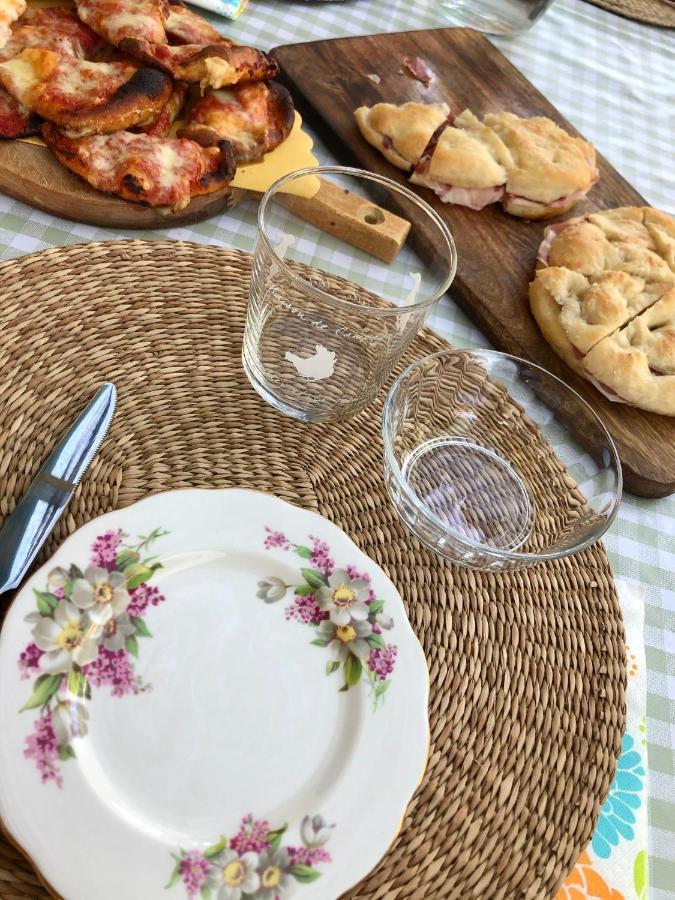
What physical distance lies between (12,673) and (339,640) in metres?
0.22

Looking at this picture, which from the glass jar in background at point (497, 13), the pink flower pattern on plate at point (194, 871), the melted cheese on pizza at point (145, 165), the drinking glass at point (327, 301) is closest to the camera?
the pink flower pattern on plate at point (194, 871)

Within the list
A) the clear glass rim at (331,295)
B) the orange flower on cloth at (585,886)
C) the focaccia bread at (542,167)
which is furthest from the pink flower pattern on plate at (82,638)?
the focaccia bread at (542,167)

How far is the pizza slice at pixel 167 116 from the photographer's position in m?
0.92

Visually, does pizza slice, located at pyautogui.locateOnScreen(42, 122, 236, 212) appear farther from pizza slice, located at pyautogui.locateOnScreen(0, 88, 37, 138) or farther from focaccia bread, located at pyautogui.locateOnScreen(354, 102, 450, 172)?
focaccia bread, located at pyautogui.locateOnScreen(354, 102, 450, 172)

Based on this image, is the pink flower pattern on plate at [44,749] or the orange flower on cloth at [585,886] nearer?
the pink flower pattern on plate at [44,749]

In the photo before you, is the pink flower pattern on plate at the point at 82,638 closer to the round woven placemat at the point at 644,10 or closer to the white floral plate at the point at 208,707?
the white floral plate at the point at 208,707

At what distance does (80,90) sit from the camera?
0.87 m

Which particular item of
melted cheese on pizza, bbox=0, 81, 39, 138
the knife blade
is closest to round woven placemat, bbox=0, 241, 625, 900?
the knife blade

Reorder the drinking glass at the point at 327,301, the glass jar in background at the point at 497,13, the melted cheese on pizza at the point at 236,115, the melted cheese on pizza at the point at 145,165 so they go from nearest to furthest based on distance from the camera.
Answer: the drinking glass at the point at 327,301 < the melted cheese on pizza at the point at 145,165 < the melted cheese on pizza at the point at 236,115 < the glass jar in background at the point at 497,13

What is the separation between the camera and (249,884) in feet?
1.46

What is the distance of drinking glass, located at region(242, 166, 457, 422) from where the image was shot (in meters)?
0.65

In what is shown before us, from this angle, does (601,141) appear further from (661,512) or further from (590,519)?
(590,519)

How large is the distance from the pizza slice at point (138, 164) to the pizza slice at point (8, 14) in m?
0.15

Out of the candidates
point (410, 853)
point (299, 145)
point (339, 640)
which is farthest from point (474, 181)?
point (410, 853)
